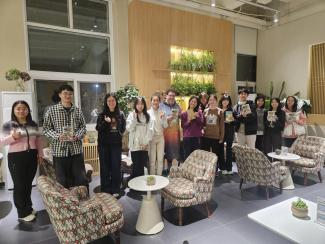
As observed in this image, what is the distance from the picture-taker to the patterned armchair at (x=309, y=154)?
163 inches

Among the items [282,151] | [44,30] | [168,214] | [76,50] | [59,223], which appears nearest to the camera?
Result: [59,223]

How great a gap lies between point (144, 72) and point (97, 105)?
1.45m

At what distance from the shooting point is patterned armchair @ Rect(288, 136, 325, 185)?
4.15 m

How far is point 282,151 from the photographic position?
13.5 ft

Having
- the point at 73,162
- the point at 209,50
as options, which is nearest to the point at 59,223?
the point at 73,162

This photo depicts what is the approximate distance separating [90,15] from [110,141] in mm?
3514

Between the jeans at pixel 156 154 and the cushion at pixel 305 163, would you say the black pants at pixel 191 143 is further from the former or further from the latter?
the cushion at pixel 305 163

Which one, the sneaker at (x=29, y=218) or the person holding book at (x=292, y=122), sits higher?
the person holding book at (x=292, y=122)

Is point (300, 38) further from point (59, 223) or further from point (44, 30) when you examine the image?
point (59, 223)

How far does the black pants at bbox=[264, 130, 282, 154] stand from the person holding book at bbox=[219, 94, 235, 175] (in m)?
0.75

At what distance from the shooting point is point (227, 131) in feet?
14.8

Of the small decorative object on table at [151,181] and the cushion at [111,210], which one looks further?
the small decorative object on table at [151,181]

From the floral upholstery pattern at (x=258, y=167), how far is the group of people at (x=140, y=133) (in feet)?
2.43

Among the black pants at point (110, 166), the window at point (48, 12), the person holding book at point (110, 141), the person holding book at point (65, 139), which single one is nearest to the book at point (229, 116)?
Result: the person holding book at point (110, 141)
